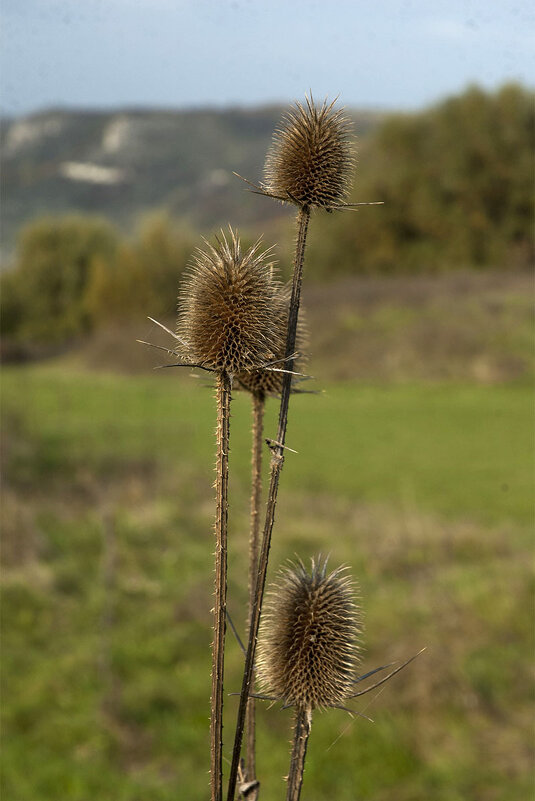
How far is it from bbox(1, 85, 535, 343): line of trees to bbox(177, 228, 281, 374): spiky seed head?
31.8 m

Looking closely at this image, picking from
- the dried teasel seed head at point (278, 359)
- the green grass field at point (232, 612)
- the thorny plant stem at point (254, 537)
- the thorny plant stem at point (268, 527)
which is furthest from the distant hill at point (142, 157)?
the thorny plant stem at point (268, 527)

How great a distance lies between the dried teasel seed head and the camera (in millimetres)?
1257

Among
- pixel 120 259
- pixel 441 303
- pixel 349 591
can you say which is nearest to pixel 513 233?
pixel 441 303

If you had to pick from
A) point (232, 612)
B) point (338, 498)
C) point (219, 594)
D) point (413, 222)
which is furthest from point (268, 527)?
point (413, 222)

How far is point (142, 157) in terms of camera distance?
63.0 m

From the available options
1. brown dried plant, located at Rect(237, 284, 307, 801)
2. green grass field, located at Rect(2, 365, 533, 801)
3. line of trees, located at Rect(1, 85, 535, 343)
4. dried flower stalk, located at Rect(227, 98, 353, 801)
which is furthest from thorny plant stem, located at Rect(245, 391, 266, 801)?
line of trees, located at Rect(1, 85, 535, 343)

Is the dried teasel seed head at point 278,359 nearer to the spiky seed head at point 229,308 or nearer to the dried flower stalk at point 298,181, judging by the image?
the spiky seed head at point 229,308

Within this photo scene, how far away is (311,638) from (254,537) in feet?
0.58

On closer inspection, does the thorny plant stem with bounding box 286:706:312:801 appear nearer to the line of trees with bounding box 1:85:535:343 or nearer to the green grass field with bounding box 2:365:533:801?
the green grass field with bounding box 2:365:533:801

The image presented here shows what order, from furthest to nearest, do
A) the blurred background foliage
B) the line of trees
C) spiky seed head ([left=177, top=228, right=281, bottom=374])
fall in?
the line of trees, the blurred background foliage, spiky seed head ([left=177, top=228, right=281, bottom=374])

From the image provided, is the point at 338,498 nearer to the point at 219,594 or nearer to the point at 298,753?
the point at 298,753

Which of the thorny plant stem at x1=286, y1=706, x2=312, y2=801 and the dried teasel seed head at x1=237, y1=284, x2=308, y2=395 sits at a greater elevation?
the dried teasel seed head at x1=237, y1=284, x2=308, y2=395

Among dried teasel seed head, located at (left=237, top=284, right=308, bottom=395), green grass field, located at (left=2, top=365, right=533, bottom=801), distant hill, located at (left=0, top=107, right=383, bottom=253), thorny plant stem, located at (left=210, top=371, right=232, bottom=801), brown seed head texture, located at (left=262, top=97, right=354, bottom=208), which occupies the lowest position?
green grass field, located at (left=2, top=365, right=533, bottom=801)

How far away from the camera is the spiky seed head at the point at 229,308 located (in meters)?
1.13
